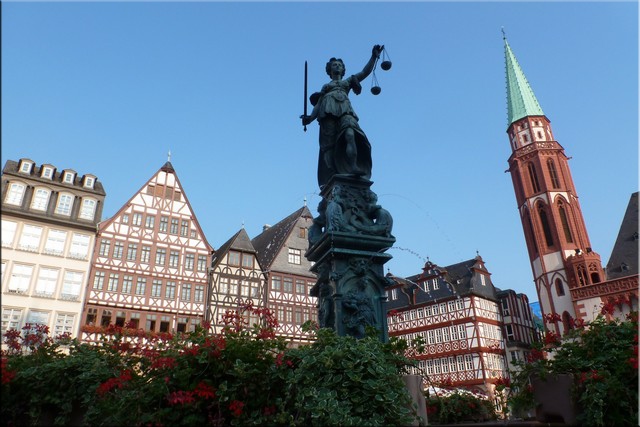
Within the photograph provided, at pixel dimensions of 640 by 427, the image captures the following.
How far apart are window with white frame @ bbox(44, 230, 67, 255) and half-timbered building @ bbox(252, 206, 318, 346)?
481 inches

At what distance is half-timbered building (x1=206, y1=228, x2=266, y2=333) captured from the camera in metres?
28.8

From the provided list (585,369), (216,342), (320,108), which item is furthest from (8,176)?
(585,369)

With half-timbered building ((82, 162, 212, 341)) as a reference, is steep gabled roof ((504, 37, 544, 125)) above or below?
above

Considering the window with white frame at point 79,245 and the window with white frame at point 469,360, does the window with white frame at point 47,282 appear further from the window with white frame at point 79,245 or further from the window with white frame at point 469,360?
the window with white frame at point 469,360

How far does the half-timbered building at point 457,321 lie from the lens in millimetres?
38062

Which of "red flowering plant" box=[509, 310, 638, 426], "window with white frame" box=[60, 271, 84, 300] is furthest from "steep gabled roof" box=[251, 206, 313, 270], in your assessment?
"red flowering plant" box=[509, 310, 638, 426]

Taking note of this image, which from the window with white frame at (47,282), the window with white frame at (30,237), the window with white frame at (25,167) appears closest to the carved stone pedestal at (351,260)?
the window with white frame at (47,282)

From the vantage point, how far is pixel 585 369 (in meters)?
4.09

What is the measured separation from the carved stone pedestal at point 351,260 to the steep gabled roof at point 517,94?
5233 centimetres

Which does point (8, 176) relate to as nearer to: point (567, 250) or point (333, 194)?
point (333, 194)

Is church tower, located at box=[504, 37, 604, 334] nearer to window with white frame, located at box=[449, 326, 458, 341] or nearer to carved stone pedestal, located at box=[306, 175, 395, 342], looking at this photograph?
window with white frame, located at box=[449, 326, 458, 341]

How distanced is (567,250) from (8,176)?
45327 millimetres

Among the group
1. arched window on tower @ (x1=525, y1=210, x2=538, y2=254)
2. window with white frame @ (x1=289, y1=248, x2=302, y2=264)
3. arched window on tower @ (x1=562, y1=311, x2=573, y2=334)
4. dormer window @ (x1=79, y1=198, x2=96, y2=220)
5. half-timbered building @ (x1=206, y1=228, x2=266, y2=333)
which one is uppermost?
arched window on tower @ (x1=525, y1=210, x2=538, y2=254)

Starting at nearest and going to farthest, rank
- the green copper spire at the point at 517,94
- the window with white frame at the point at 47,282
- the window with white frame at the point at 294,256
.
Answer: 1. the window with white frame at the point at 47,282
2. the window with white frame at the point at 294,256
3. the green copper spire at the point at 517,94
